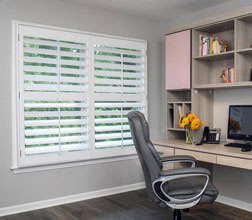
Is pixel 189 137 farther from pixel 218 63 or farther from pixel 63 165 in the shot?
pixel 63 165

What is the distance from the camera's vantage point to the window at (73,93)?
3.50 m

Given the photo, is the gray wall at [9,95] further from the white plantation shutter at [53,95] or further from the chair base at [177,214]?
the chair base at [177,214]

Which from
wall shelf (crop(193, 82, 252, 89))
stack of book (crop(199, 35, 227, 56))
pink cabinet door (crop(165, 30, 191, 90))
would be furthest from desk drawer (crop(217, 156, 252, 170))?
stack of book (crop(199, 35, 227, 56))

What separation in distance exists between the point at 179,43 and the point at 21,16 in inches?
78.4

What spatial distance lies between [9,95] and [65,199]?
1.46 meters

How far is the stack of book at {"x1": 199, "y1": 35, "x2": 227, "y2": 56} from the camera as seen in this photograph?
360 cm

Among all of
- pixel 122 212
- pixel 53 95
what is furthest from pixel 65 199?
pixel 53 95

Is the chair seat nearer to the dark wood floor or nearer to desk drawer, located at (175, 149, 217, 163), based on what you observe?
desk drawer, located at (175, 149, 217, 163)

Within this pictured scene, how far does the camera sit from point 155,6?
4008 millimetres

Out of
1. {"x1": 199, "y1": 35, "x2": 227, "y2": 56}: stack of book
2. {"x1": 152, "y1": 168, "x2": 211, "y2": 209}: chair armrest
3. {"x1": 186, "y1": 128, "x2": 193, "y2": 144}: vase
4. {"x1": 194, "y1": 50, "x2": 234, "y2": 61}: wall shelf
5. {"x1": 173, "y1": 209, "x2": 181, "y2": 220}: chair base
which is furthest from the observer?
{"x1": 186, "y1": 128, "x2": 193, "y2": 144}: vase

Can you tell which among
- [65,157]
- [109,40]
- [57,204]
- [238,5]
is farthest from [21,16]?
[238,5]

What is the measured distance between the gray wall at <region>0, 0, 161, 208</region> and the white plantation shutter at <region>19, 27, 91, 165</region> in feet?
0.53

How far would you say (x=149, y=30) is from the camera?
4605mm

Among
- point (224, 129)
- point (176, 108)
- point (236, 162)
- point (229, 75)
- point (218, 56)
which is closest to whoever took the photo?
point (236, 162)
